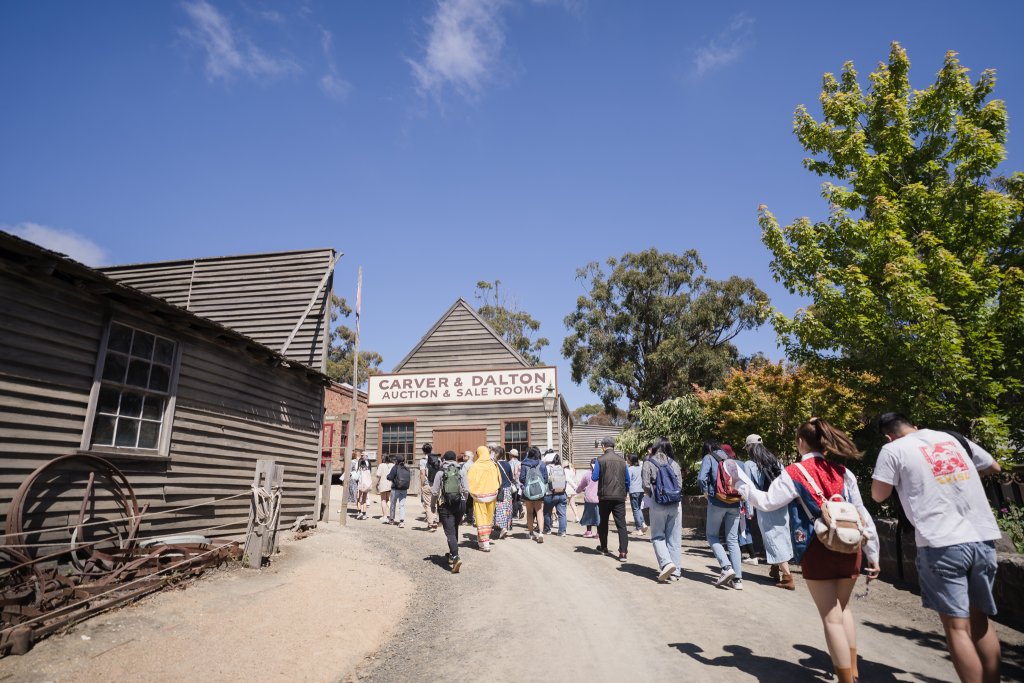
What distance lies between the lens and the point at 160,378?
324 inches

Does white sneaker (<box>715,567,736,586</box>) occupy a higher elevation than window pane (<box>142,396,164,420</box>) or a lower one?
lower

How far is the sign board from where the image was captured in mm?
19875

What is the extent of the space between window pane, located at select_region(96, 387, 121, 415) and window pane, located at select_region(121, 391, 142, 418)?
102mm

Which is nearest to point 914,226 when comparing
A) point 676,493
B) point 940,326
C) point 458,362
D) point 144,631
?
point 940,326

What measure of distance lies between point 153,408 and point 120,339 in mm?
1164

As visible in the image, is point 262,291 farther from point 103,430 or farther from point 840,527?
point 840,527

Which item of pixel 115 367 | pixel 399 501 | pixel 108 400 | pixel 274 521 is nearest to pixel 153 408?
pixel 108 400

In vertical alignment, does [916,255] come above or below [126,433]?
above

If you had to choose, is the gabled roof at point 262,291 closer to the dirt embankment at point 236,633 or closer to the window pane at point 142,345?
the window pane at point 142,345

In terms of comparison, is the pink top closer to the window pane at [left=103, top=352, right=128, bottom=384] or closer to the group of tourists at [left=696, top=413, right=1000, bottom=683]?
the group of tourists at [left=696, top=413, right=1000, bottom=683]

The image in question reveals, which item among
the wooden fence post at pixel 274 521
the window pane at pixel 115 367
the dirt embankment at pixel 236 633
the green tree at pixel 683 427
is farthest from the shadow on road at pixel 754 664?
the green tree at pixel 683 427

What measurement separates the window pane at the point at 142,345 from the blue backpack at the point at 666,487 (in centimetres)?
730

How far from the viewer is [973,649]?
319 cm

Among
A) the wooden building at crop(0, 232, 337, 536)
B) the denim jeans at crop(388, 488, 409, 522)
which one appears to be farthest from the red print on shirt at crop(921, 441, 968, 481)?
the denim jeans at crop(388, 488, 409, 522)
